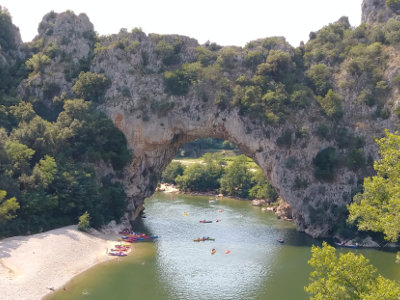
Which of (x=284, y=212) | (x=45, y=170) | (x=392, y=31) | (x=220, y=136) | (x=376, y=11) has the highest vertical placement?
(x=376, y=11)

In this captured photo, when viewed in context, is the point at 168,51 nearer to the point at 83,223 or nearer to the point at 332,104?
the point at 332,104

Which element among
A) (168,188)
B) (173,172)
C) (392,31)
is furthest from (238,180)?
(392,31)

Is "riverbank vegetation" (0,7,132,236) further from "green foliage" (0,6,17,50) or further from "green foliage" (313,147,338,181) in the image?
"green foliage" (313,147,338,181)

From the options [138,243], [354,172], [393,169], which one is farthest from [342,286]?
[354,172]

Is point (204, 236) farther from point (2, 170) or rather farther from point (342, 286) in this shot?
point (342, 286)

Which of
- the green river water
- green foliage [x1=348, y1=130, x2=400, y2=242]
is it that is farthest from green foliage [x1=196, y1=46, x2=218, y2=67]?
green foliage [x1=348, y1=130, x2=400, y2=242]

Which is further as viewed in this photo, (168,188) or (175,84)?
(168,188)
